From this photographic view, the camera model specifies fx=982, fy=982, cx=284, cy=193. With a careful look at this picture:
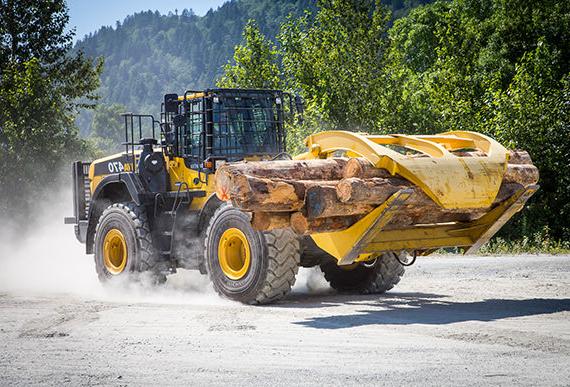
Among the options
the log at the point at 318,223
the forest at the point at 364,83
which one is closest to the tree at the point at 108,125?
the forest at the point at 364,83

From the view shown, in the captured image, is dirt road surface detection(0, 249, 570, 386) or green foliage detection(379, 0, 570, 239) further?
green foliage detection(379, 0, 570, 239)

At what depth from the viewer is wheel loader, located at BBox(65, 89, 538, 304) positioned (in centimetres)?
1118

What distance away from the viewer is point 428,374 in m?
7.54

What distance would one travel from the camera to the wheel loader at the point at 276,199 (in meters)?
11.2

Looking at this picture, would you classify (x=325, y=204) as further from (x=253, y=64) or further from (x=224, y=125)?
(x=253, y=64)

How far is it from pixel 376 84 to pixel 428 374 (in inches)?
1112

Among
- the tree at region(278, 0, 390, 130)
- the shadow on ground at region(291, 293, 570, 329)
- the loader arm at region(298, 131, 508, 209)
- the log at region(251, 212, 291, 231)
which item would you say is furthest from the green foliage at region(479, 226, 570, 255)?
the log at region(251, 212, 291, 231)

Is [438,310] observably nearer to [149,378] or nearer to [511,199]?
[511,199]

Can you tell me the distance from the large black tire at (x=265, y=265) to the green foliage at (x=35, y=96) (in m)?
23.4

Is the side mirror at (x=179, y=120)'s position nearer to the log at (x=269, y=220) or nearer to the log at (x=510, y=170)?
the log at (x=269, y=220)

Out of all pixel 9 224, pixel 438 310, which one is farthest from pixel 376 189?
pixel 9 224

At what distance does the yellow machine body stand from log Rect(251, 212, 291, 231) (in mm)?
642

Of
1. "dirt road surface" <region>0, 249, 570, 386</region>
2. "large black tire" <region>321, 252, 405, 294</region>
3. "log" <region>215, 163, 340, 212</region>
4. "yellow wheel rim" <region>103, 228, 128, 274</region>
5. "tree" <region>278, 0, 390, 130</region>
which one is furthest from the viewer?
"tree" <region>278, 0, 390, 130</region>

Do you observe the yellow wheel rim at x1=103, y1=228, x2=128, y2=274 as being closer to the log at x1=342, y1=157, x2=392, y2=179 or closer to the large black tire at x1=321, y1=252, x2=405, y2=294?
the large black tire at x1=321, y1=252, x2=405, y2=294
